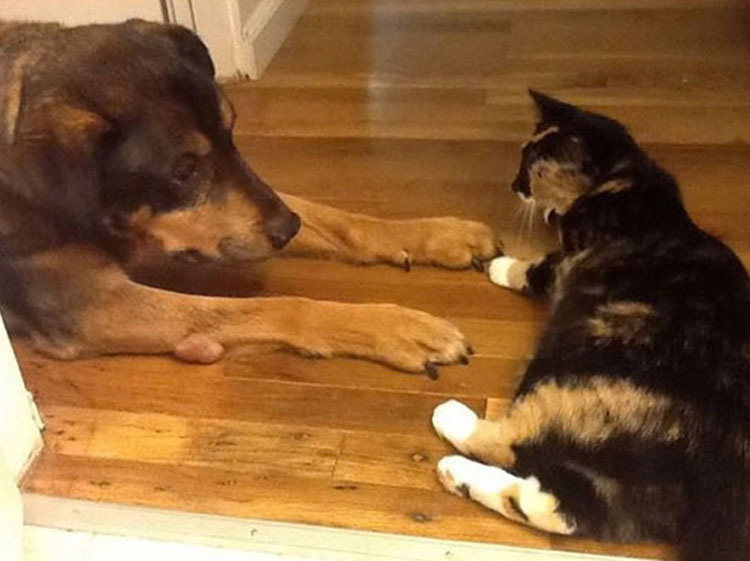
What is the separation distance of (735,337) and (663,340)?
98 millimetres

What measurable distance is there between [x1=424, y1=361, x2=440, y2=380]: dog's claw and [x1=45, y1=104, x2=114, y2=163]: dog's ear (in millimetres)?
633

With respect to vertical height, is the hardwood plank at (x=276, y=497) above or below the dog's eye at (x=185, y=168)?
below

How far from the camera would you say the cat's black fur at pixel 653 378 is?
145 cm

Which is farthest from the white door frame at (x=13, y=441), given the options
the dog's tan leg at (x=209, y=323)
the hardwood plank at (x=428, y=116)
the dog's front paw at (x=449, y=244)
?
the hardwood plank at (x=428, y=116)

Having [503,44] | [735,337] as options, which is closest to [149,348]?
[735,337]

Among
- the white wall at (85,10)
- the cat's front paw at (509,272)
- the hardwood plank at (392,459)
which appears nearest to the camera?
the hardwood plank at (392,459)

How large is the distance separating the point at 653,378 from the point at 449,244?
0.65m

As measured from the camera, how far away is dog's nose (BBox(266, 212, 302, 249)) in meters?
1.87

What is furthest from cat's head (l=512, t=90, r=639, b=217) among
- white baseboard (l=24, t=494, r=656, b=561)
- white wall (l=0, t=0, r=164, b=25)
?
white wall (l=0, t=0, r=164, b=25)

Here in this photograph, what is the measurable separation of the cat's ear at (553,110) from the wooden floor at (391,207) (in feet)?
0.83

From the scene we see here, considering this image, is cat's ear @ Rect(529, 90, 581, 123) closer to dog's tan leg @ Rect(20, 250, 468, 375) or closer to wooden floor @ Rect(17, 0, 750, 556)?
wooden floor @ Rect(17, 0, 750, 556)

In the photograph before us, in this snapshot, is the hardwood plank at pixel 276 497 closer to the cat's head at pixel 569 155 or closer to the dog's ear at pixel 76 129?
the dog's ear at pixel 76 129

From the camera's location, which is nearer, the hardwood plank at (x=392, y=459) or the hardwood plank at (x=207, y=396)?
the hardwood plank at (x=392, y=459)

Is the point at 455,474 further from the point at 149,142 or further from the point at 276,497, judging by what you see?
the point at 149,142
